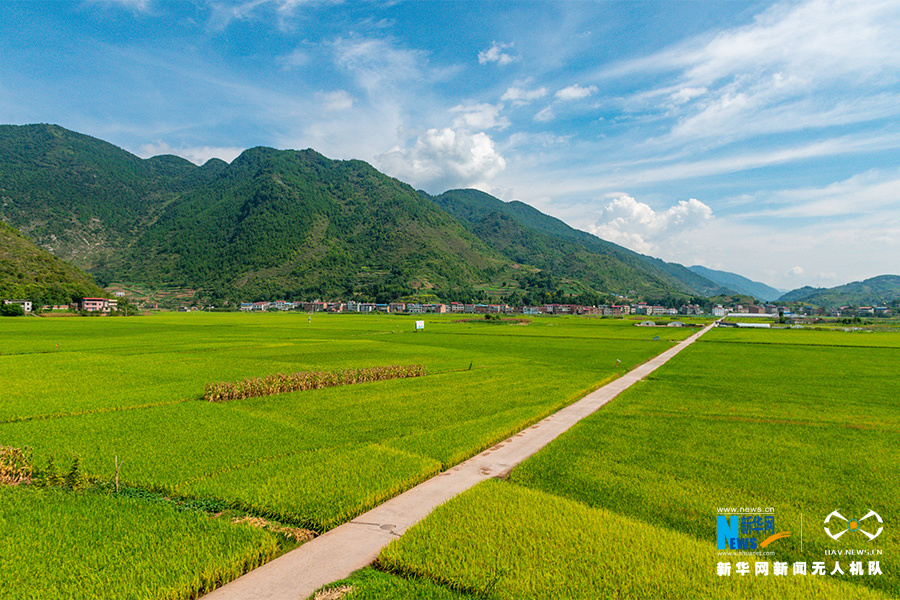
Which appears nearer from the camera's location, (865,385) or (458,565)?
(458,565)

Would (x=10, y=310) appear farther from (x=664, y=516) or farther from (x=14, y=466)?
(x=664, y=516)

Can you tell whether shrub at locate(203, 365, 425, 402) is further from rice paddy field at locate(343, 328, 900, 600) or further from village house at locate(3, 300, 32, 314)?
village house at locate(3, 300, 32, 314)

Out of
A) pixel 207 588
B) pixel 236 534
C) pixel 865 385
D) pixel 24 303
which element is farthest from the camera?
pixel 24 303

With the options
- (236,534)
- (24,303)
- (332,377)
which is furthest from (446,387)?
(24,303)

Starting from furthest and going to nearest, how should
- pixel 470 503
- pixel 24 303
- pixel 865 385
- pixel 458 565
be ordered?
pixel 24 303 → pixel 865 385 → pixel 470 503 → pixel 458 565

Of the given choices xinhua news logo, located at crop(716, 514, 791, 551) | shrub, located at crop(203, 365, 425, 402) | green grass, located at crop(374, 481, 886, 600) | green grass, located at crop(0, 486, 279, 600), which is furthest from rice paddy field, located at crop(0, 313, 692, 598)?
xinhua news logo, located at crop(716, 514, 791, 551)

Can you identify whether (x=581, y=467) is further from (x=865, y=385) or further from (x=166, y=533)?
(x=865, y=385)

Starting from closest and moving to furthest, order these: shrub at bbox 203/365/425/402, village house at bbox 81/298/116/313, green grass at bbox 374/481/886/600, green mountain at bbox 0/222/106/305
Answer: green grass at bbox 374/481/886/600 → shrub at bbox 203/365/425/402 → green mountain at bbox 0/222/106/305 → village house at bbox 81/298/116/313
